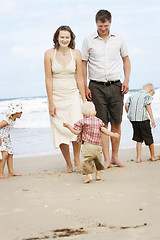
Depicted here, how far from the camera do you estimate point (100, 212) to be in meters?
3.06

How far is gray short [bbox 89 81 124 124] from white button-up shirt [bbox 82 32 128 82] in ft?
0.37

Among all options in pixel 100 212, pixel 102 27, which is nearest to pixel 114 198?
pixel 100 212

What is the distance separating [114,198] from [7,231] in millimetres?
1106

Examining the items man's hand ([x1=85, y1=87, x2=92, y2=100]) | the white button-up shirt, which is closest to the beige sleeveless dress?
man's hand ([x1=85, y1=87, x2=92, y2=100])

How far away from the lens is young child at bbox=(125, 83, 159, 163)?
5676mm

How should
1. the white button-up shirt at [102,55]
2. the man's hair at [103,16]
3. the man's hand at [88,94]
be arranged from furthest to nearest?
A: the man's hand at [88,94], the white button-up shirt at [102,55], the man's hair at [103,16]

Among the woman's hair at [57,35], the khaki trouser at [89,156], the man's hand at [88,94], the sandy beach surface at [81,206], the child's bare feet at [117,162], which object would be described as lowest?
the child's bare feet at [117,162]

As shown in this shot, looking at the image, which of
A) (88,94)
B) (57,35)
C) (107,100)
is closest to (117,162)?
(107,100)

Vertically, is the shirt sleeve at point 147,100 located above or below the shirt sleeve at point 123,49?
below

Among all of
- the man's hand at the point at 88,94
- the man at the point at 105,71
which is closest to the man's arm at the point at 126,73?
the man at the point at 105,71

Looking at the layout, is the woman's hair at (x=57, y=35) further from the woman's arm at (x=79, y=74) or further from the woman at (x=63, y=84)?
the woman's arm at (x=79, y=74)

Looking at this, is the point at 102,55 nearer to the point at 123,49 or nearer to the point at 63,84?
the point at 123,49

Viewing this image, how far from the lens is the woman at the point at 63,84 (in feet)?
15.8

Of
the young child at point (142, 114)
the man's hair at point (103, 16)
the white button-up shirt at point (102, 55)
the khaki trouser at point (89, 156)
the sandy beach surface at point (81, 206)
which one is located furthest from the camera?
the young child at point (142, 114)
